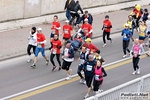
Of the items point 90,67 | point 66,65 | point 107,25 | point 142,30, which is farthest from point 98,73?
point 142,30

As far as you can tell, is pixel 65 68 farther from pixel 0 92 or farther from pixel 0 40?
pixel 0 40

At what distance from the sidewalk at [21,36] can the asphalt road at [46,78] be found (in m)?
0.71

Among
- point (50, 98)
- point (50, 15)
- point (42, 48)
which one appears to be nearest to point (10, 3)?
point (50, 15)

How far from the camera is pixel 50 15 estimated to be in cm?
2419

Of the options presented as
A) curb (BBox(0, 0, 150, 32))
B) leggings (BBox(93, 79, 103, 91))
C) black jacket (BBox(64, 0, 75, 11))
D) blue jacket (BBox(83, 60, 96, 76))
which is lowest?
leggings (BBox(93, 79, 103, 91))

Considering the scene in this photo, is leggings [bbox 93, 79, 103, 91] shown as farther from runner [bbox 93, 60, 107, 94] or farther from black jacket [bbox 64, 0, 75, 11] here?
black jacket [bbox 64, 0, 75, 11]

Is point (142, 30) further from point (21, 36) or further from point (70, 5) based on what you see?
point (21, 36)

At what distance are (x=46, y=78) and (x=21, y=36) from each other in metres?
6.22

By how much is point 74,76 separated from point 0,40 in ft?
19.8

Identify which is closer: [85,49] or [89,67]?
[89,67]

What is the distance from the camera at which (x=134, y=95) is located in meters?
12.3

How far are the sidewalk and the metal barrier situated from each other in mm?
7409

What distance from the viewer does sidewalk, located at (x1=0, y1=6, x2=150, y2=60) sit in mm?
18706

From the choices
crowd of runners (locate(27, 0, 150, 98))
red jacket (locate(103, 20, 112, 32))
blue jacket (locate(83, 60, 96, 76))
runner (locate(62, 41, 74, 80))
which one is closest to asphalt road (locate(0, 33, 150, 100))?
crowd of runners (locate(27, 0, 150, 98))
